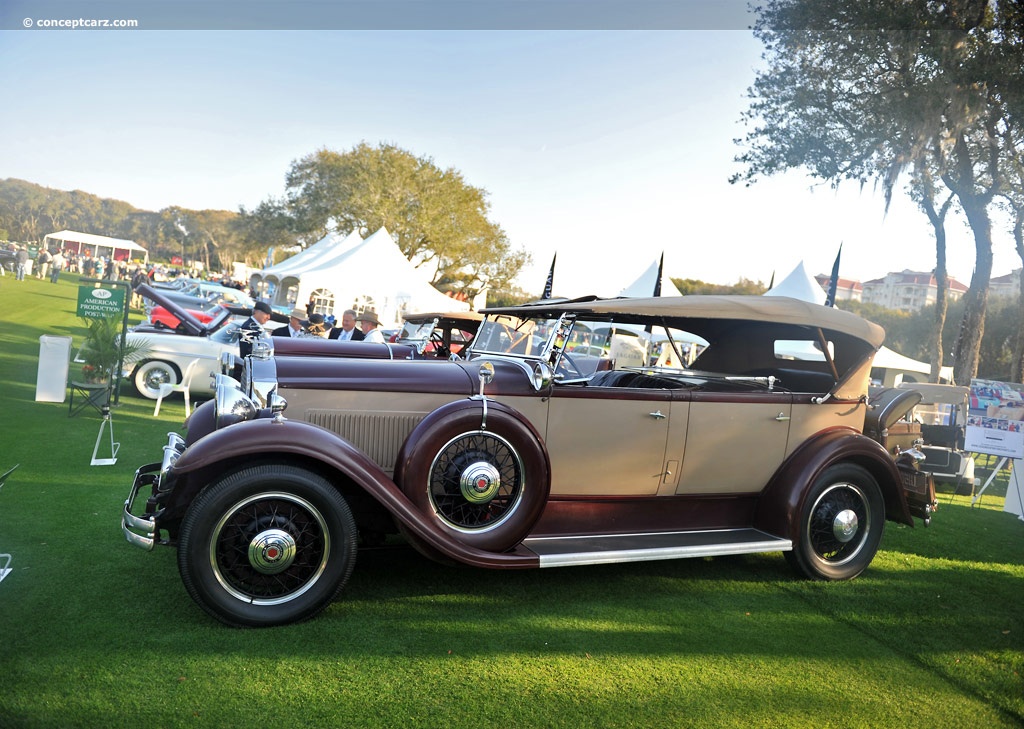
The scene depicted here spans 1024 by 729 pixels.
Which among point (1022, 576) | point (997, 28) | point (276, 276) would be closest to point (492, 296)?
point (276, 276)

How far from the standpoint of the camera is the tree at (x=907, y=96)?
12.5 meters

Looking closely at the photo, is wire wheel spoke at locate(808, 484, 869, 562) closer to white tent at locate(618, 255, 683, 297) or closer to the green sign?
the green sign

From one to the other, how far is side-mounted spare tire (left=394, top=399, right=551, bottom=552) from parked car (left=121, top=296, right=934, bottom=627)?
1 centimetres

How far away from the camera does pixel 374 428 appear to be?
3938mm

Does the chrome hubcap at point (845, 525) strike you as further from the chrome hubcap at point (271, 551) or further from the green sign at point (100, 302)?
the green sign at point (100, 302)

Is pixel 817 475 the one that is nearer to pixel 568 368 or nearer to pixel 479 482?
pixel 568 368

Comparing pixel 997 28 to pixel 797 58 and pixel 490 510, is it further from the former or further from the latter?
pixel 490 510

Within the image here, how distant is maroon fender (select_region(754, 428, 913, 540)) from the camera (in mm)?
4520

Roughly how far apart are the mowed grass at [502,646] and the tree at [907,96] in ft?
36.2

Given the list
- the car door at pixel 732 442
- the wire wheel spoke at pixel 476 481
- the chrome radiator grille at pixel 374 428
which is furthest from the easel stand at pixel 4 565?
the car door at pixel 732 442

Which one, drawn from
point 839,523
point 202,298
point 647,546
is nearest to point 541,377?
point 647,546

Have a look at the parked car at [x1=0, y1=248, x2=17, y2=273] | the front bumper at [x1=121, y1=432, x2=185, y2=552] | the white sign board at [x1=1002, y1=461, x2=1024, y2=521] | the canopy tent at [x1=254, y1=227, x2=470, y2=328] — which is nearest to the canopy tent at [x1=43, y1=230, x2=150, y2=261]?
the parked car at [x1=0, y1=248, x2=17, y2=273]

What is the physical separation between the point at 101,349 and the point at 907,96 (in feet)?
49.0

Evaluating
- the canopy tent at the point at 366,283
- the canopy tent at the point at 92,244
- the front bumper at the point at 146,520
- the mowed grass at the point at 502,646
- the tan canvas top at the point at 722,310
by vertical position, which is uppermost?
the canopy tent at the point at 366,283
